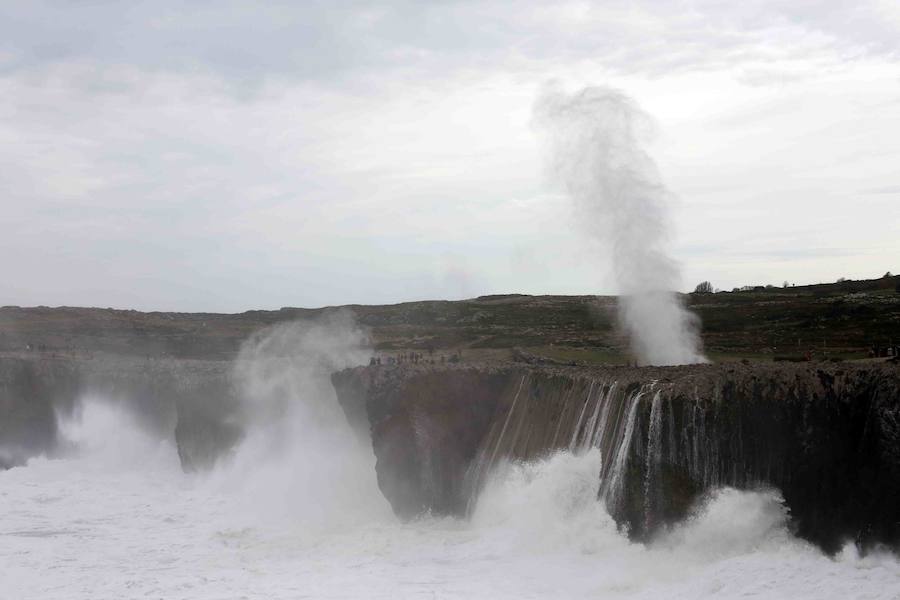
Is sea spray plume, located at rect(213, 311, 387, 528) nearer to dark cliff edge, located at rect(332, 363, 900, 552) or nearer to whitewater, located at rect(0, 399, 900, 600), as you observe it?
whitewater, located at rect(0, 399, 900, 600)

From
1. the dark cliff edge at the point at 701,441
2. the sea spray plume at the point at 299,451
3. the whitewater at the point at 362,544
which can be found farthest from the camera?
the sea spray plume at the point at 299,451

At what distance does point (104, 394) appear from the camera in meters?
47.2

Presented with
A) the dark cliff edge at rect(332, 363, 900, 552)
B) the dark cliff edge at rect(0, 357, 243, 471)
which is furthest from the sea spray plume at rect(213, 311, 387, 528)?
the dark cliff edge at rect(332, 363, 900, 552)

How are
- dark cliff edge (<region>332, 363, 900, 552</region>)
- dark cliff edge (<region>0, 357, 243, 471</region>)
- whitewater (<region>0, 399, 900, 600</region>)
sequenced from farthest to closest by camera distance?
dark cliff edge (<region>0, 357, 243, 471</region>), whitewater (<region>0, 399, 900, 600</region>), dark cliff edge (<region>332, 363, 900, 552</region>)

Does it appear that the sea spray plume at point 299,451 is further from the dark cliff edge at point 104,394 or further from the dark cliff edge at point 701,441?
the dark cliff edge at point 701,441

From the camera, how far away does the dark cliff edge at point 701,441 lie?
17.0 m

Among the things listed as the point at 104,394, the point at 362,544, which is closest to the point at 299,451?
the point at 362,544

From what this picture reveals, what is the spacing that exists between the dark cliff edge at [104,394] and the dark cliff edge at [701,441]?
53.1ft

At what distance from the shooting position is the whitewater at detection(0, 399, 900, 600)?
61.0 feet

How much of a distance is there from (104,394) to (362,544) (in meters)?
25.2

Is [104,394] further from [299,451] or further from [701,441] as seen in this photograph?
[701,441]

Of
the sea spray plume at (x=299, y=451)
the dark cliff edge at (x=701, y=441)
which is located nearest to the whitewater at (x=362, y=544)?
the sea spray plume at (x=299, y=451)

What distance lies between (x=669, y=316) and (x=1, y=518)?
26463 millimetres

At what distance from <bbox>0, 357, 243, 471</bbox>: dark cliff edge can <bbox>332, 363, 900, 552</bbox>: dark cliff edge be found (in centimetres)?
1619
